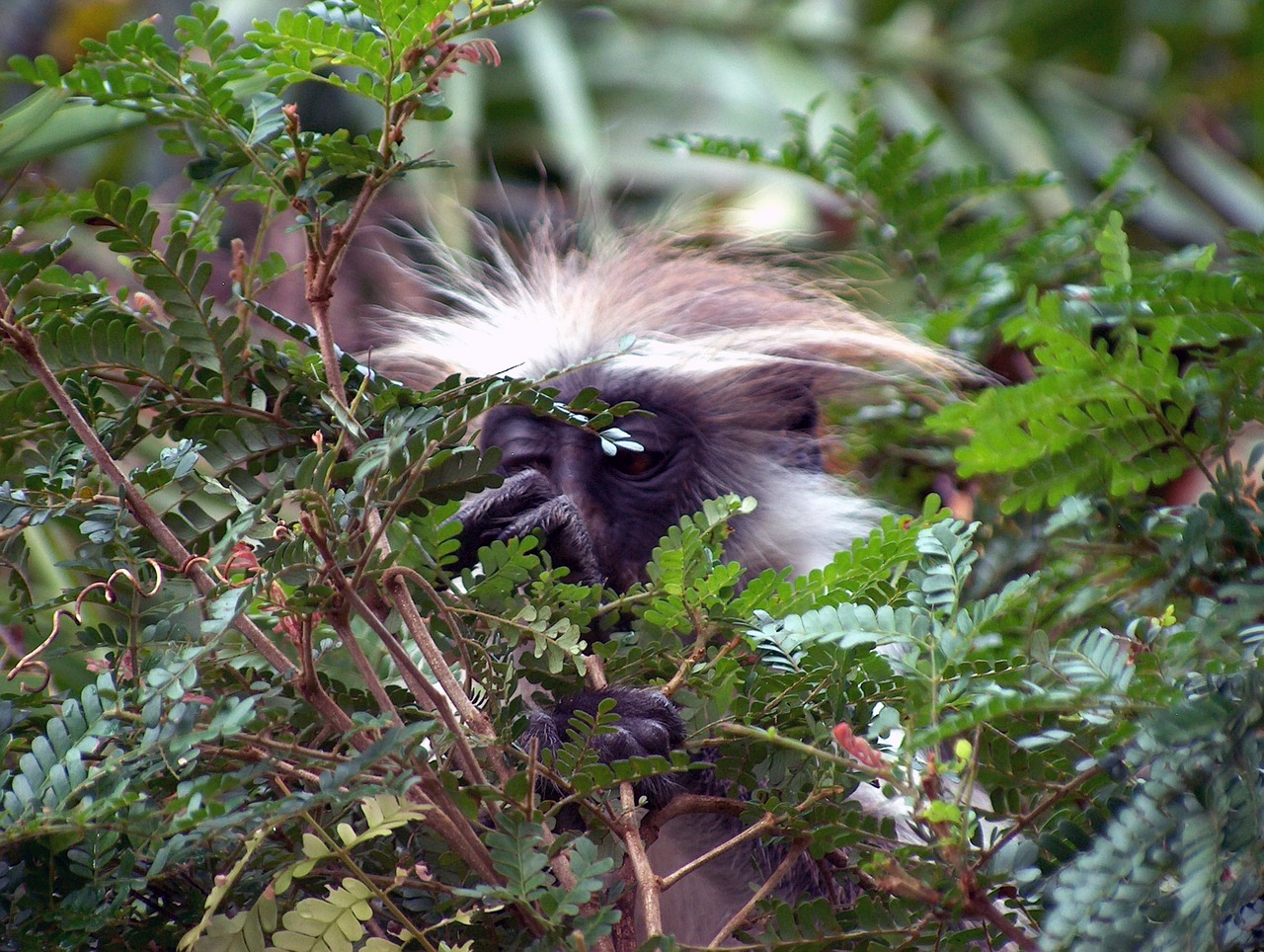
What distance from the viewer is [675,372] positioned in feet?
6.75

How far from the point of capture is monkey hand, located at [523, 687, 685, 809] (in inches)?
52.6

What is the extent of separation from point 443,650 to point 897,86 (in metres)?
3.95

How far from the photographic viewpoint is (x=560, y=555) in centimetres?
155

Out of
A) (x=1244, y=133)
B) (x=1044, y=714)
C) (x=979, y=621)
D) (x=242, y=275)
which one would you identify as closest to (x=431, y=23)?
(x=242, y=275)

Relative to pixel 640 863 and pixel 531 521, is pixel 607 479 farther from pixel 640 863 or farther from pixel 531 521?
pixel 640 863

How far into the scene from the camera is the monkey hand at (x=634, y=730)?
1335 millimetres

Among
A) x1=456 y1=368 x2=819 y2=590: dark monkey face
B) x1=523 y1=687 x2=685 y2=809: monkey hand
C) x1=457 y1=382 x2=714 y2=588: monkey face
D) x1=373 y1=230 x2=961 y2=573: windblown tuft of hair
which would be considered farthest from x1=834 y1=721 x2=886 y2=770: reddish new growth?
x1=373 y1=230 x2=961 y2=573: windblown tuft of hair

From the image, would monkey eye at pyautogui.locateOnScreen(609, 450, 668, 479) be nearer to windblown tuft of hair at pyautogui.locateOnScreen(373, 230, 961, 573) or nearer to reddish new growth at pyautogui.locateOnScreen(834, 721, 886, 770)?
windblown tuft of hair at pyautogui.locateOnScreen(373, 230, 961, 573)

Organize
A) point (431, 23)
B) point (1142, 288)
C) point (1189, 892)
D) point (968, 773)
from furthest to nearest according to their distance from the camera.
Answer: point (1142, 288), point (431, 23), point (968, 773), point (1189, 892)

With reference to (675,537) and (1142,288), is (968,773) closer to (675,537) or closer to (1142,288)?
(675,537)

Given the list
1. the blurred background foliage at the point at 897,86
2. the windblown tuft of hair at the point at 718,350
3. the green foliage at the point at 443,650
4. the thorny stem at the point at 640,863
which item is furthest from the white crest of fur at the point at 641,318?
Answer: the blurred background foliage at the point at 897,86

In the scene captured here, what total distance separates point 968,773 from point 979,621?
0.11 meters

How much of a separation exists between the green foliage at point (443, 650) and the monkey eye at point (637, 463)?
722mm

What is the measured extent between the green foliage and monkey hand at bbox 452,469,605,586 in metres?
0.41
